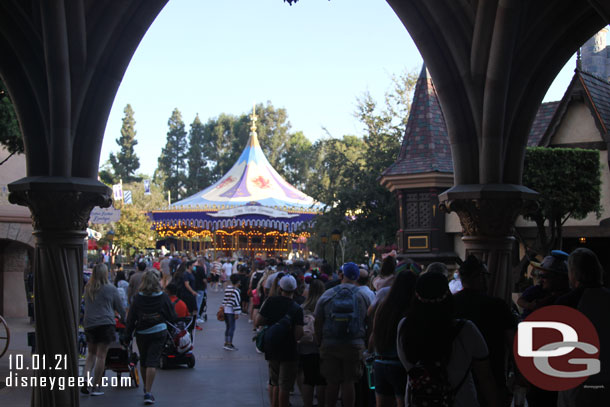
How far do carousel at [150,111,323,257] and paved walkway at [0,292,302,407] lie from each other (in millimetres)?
30466

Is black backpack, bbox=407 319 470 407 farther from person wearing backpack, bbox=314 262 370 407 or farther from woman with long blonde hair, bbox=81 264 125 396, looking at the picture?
woman with long blonde hair, bbox=81 264 125 396

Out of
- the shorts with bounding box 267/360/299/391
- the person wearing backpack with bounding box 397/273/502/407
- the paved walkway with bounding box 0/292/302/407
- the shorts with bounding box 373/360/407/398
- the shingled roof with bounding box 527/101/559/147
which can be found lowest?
the paved walkway with bounding box 0/292/302/407

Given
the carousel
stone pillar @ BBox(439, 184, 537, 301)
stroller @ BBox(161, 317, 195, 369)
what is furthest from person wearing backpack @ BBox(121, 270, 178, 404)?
the carousel

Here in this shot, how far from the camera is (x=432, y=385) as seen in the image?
410 cm

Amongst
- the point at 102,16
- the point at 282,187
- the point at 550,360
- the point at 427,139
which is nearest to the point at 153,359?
the point at 102,16

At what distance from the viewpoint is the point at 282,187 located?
50.9 m

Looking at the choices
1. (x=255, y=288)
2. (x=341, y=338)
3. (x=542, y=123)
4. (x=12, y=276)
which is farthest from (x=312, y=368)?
(x=12, y=276)

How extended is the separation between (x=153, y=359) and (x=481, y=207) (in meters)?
4.57

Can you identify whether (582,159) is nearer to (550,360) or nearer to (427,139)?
(427,139)

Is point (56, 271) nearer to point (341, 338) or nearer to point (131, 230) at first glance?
point (341, 338)

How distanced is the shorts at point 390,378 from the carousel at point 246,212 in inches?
1478

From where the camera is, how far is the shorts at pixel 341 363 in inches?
286

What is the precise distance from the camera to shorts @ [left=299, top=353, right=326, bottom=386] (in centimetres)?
804

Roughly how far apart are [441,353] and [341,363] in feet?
11.1
